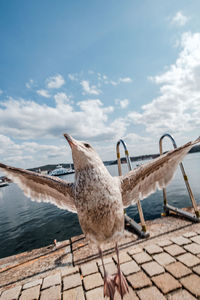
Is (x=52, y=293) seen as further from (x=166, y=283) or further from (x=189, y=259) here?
(x=189, y=259)

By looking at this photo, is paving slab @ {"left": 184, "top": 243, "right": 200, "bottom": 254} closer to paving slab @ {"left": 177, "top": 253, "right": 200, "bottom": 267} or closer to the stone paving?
the stone paving

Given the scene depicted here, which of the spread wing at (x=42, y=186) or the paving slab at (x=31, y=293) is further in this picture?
the paving slab at (x=31, y=293)

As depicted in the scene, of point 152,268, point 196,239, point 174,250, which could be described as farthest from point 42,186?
point 196,239

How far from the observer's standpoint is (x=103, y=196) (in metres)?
2.07

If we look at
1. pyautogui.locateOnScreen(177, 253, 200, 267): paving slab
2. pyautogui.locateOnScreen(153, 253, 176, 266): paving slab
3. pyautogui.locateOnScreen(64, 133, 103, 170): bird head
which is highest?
pyautogui.locateOnScreen(64, 133, 103, 170): bird head

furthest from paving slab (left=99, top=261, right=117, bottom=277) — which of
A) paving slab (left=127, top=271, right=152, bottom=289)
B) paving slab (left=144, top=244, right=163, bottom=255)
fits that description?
paving slab (left=144, top=244, right=163, bottom=255)

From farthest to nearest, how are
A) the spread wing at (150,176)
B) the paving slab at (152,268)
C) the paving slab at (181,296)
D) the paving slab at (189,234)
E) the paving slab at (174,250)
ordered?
1. the paving slab at (189,234)
2. the paving slab at (174,250)
3. the paving slab at (152,268)
4. the spread wing at (150,176)
5. the paving slab at (181,296)

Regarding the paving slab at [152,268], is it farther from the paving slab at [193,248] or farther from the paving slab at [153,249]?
the paving slab at [193,248]

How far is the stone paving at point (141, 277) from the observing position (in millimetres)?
2614

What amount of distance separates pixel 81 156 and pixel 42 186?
1203mm

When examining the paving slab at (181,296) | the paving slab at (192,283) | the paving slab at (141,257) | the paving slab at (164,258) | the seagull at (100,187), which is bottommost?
the paving slab at (181,296)

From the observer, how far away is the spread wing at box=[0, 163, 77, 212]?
2551 millimetres

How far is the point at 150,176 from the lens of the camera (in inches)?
111

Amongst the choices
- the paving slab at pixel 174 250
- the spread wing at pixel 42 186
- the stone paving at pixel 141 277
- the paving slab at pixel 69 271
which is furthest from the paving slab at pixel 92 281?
the paving slab at pixel 174 250
